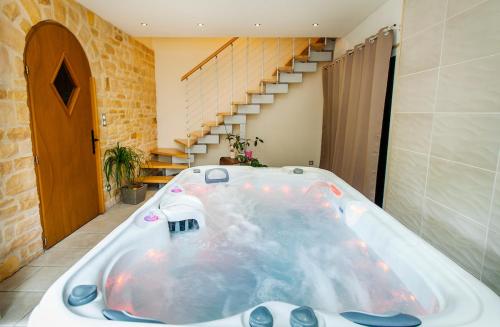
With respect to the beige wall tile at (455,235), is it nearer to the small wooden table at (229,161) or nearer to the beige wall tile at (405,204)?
the beige wall tile at (405,204)

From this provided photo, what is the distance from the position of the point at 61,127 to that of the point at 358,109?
2916 mm

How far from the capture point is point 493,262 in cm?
139

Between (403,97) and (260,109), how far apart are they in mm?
2818

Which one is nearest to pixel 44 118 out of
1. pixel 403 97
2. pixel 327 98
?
pixel 403 97

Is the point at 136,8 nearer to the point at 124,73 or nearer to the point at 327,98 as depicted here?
the point at 124,73

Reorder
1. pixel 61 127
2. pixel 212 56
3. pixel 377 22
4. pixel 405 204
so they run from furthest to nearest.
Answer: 1. pixel 212 56
2. pixel 377 22
3. pixel 61 127
4. pixel 405 204

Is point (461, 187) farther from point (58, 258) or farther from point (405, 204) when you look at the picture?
point (58, 258)

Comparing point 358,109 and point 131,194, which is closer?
point 358,109

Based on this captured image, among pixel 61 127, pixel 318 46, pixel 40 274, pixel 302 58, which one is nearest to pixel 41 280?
pixel 40 274

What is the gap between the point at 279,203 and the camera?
2633 millimetres

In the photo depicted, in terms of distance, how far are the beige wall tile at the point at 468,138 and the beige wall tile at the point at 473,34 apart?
1.10 ft

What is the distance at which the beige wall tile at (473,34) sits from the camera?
1389 millimetres

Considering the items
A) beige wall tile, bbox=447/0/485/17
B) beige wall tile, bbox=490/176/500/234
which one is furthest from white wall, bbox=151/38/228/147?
beige wall tile, bbox=490/176/500/234

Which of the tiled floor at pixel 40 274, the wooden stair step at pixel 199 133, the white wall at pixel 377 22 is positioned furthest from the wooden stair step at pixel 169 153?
the white wall at pixel 377 22
